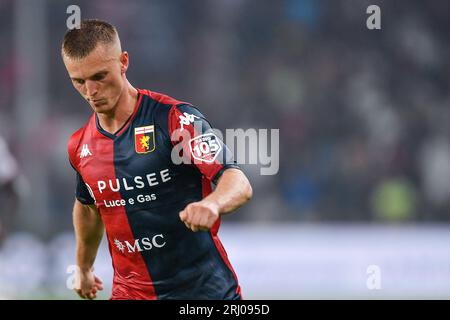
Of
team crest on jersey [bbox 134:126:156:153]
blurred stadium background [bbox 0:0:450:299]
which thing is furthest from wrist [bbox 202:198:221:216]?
blurred stadium background [bbox 0:0:450:299]

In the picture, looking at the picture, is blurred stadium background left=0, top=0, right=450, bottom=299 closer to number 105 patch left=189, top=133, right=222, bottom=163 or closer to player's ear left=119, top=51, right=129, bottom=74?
player's ear left=119, top=51, right=129, bottom=74

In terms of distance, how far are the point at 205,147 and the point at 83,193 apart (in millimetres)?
903

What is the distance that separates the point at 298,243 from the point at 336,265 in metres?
0.63

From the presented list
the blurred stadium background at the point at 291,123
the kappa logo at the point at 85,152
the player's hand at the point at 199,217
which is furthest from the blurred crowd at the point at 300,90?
the player's hand at the point at 199,217

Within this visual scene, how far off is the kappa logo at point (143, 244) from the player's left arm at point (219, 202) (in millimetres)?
588

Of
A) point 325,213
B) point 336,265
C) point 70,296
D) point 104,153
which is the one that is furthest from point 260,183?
point 104,153

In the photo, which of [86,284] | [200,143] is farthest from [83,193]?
[200,143]

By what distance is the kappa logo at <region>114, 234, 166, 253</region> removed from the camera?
471cm

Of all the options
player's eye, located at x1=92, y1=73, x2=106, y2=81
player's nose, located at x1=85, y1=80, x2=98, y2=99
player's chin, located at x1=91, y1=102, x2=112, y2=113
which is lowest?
player's chin, located at x1=91, y1=102, x2=112, y2=113

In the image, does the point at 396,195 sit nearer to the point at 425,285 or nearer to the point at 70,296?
the point at 425,285

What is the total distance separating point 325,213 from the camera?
13508mm

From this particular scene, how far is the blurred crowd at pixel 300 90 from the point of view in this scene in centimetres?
1373

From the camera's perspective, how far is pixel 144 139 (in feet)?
15.2

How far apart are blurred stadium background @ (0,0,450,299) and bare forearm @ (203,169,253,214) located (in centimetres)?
725
